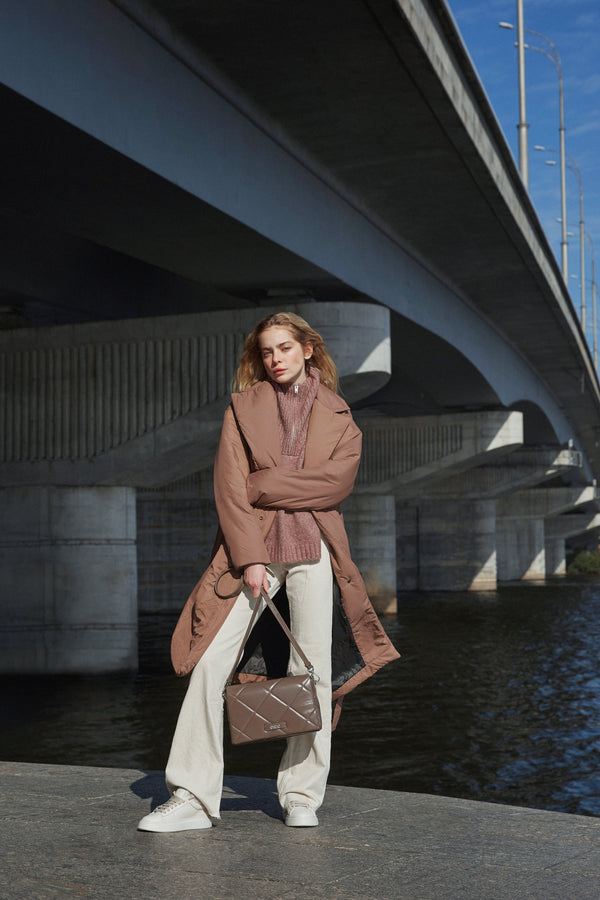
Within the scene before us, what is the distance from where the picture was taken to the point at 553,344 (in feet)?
104

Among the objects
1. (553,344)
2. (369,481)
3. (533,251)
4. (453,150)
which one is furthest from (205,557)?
(453,150)

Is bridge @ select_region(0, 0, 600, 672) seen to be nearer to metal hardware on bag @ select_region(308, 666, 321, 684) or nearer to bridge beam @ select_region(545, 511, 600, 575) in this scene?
metal hardware on bag @ select_region(308, 666, 321, 684)

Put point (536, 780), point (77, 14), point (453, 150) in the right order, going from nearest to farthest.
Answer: point (77, 14), point (536, 780), point (453, 150)

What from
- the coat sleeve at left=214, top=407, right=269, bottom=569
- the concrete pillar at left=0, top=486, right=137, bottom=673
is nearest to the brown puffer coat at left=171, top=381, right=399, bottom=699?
the coat sleeve at left=214, top=407, right=269, bottom=569

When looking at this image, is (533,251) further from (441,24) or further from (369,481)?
(369,481)

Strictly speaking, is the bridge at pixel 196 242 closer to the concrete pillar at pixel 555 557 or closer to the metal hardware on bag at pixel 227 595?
the metal hardware on bag at pixel 227 595

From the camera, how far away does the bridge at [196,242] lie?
10.7 metres

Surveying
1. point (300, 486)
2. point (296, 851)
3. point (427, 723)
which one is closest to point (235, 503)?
point (300, 486)

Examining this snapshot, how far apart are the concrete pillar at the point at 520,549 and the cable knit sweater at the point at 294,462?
51436 mm

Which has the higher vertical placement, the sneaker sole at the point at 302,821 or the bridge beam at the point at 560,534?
the sneaker sole at the point at 302,821

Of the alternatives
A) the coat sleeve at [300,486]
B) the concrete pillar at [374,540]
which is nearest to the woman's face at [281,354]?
the coat sleeve at [300,486]

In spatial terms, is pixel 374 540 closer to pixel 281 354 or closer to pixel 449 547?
pixel 449 547

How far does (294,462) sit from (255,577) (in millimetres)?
582

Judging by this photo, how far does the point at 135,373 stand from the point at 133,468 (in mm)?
1383
